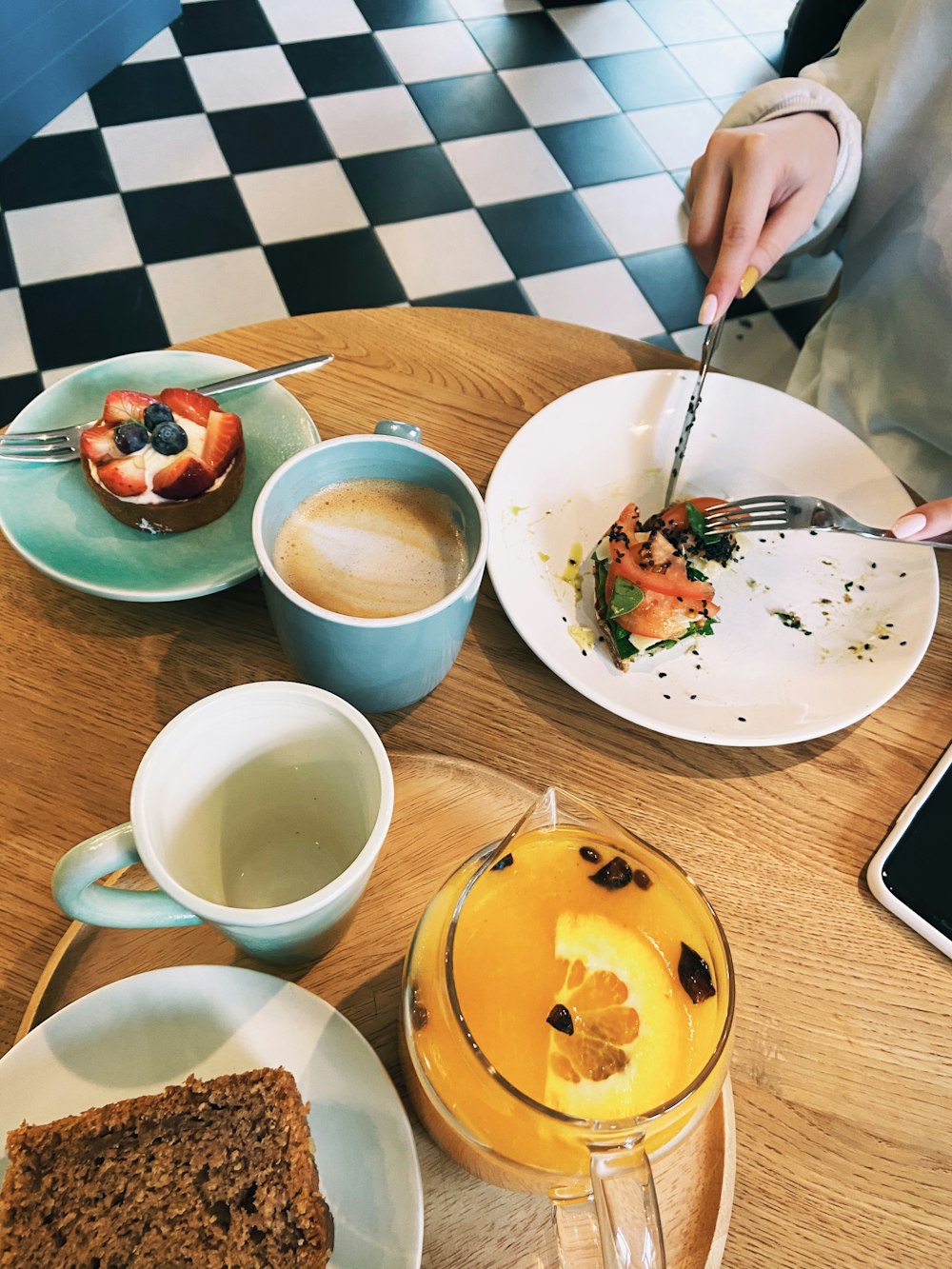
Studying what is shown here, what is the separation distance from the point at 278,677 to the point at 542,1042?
39 centimetres

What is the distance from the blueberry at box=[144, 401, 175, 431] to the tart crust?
2.5 inches

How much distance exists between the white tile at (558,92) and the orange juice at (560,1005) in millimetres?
2657

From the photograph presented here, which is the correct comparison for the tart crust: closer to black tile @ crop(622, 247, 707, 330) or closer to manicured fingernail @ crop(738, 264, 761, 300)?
manicured fingernail @ crop(738, 264, 761, 300)

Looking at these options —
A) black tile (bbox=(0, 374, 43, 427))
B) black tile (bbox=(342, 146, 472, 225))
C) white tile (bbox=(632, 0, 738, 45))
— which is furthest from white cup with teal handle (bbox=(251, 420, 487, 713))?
white tile (bbox=(632, 0, 738, 45))

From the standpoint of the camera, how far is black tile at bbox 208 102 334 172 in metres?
2.51

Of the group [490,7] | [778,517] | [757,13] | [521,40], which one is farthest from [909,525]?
[757,13]

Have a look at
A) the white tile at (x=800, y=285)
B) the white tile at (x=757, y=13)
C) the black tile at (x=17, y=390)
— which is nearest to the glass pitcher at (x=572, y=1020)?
the black tile at (x=17, y=390)

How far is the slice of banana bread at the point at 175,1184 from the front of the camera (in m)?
0.52

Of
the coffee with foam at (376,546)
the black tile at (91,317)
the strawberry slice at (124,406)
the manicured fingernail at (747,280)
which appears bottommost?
the black tile at (91,317)

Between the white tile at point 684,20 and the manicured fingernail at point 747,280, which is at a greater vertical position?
the manicured fingernail at point 747,280

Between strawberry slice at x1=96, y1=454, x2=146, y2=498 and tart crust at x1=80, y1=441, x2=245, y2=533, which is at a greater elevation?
strawberry slice at x1=96, y1=454, x2=146, y2=498

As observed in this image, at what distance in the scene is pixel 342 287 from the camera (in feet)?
7.66

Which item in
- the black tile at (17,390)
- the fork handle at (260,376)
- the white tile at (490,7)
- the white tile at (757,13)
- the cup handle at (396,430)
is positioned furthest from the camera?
the white tile at (757,13)

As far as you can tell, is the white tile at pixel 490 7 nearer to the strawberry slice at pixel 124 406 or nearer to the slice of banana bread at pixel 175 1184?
the strawberry slice at pixel 124 406
